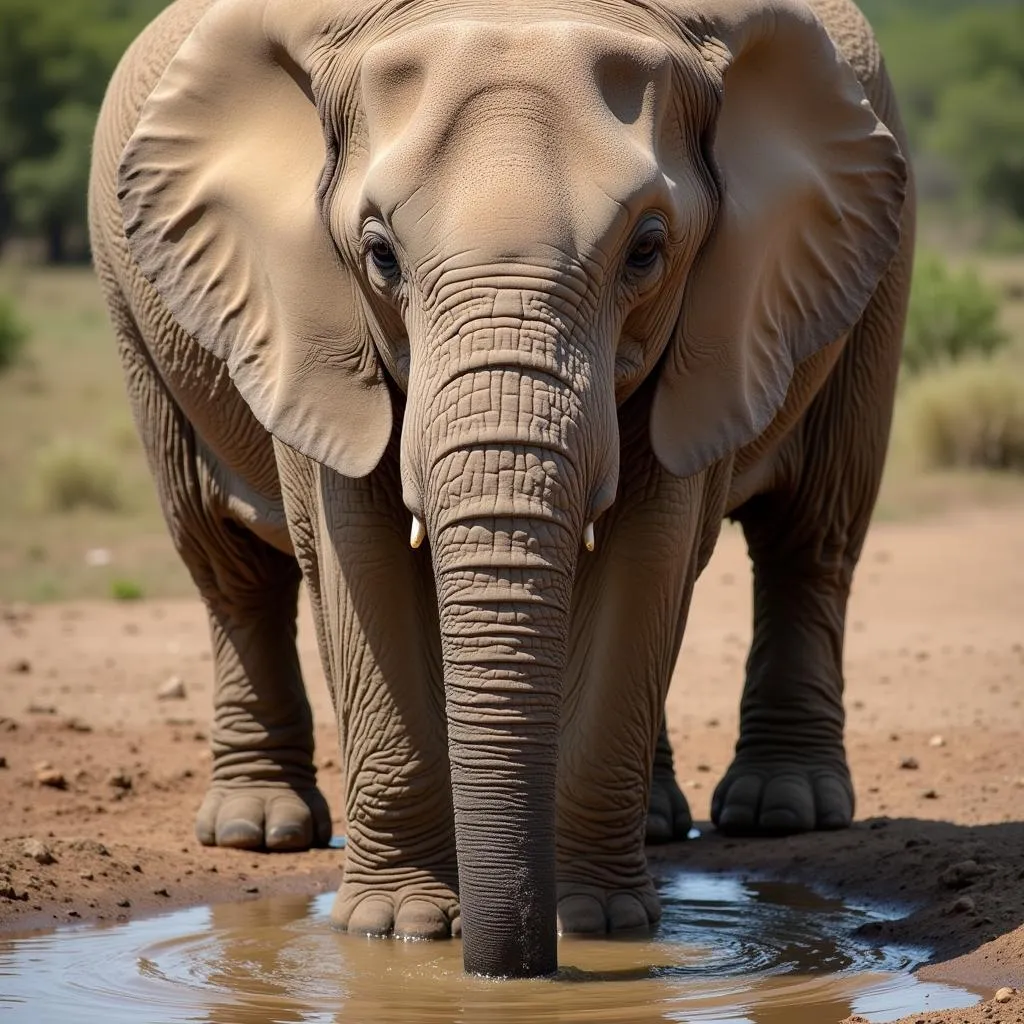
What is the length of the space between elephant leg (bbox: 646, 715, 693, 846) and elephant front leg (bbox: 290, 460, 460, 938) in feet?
4.47

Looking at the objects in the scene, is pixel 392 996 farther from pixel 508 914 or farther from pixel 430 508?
pixel 430 508

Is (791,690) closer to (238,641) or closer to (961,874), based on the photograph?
(961,874)

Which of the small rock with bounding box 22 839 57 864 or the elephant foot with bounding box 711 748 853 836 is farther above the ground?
the elephant foot with bounding box 711 748 853 836

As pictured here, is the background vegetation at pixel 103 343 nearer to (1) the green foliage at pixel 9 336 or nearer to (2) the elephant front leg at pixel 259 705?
(1) the green foliage at pixel 9 336

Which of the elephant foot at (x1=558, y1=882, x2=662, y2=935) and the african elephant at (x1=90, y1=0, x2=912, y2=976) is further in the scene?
the elephant foot at (x1=558, y1=882, x2=662, y2=935)

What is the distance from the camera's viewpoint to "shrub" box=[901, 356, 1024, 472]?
15859 mm

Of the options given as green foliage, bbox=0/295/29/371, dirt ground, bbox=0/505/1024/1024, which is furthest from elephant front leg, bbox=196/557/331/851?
green foliage, bbox=0/295/29/371

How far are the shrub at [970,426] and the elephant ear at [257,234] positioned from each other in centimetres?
1117

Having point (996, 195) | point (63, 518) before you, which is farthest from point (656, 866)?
point (996, 195)

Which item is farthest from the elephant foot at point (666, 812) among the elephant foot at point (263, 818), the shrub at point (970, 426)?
the shrub at point (970, 426)

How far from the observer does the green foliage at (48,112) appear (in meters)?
41.3

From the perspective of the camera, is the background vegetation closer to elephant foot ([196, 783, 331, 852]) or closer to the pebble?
elephant foot ([196, 783, 331, 852])

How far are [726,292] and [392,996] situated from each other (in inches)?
65.8

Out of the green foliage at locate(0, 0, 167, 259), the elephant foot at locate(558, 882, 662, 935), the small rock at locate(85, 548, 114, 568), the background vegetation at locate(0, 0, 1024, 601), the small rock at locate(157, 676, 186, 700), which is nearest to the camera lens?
the elephant foot at locate(558, 882, 662, 935)
